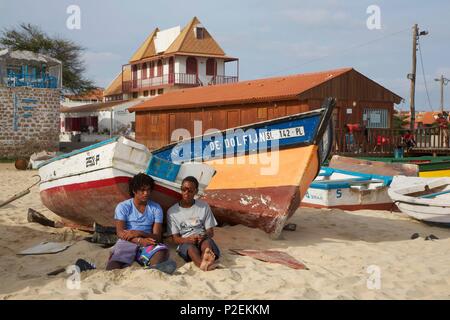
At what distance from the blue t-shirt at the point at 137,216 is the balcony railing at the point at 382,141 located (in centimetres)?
1347

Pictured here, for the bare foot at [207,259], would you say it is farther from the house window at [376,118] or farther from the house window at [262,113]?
the house window at [376,118]

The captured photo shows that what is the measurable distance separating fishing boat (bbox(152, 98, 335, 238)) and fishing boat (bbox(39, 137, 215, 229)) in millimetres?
1026

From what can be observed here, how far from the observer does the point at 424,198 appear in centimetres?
850

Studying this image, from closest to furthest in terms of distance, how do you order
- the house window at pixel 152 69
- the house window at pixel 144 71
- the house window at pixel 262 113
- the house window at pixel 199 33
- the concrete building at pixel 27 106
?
the house window at pixel 262 113
the concrete building at pixel 27 106
the house window at pixel 199 33
the house window at pixel 152 69
the house window at pixel 144 71

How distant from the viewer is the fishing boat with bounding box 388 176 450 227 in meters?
8.22

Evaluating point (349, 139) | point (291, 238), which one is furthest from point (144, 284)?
point (349, 139)

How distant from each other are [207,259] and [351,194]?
546 centimetres

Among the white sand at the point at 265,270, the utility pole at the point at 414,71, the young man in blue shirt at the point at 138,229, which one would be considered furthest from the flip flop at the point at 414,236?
the utility pole at the point at 414,71

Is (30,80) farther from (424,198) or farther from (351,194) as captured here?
(424,198)

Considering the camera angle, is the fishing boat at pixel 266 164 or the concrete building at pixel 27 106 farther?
the concrete building at pixel 27 106

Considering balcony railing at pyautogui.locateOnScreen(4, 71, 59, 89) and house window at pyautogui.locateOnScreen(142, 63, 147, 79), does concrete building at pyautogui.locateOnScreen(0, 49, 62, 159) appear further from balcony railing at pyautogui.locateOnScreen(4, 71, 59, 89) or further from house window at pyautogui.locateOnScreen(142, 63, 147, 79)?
house window at pyautogui.locateOnScreen(142, 63, 147, 79)

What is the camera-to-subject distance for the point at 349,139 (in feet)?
61.0

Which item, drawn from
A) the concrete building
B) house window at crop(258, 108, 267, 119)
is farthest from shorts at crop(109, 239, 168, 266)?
the concrete building

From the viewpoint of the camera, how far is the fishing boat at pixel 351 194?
9.66 metres
